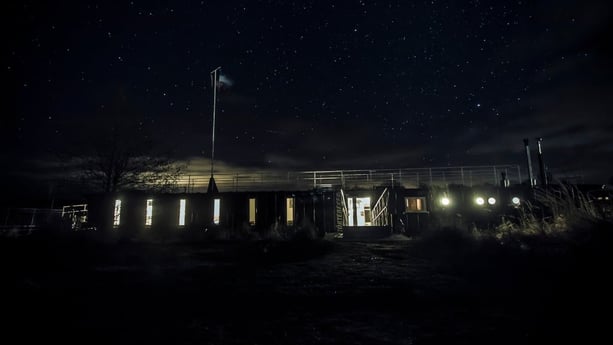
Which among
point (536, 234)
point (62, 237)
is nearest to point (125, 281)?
point (536, 234)

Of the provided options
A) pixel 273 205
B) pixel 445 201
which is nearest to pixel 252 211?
pixel 273 205

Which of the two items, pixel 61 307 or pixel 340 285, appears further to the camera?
pixel 340 285

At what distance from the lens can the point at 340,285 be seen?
4.22 metres

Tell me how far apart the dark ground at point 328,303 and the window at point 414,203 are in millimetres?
14435

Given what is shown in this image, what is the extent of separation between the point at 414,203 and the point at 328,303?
59.3 ft

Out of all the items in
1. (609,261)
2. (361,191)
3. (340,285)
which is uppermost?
(361,191)

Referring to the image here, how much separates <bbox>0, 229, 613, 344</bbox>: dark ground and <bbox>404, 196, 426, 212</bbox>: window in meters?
14.4

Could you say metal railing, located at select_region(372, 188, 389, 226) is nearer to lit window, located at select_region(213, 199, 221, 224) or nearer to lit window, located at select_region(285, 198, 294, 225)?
lit window, located at select_region(285, 198, 294, 225)

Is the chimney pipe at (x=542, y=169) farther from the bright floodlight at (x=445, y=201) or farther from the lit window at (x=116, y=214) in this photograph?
the lit window at (x=116, y=214)

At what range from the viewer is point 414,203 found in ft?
65.4

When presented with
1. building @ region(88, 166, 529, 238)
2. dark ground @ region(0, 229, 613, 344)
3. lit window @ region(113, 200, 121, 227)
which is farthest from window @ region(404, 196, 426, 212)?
lit window @ region(113, 200, 121, 227)

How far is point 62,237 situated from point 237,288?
11.8 meters

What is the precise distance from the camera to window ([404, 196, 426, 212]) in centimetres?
1984

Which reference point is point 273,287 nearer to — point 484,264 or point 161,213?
point 484,264
